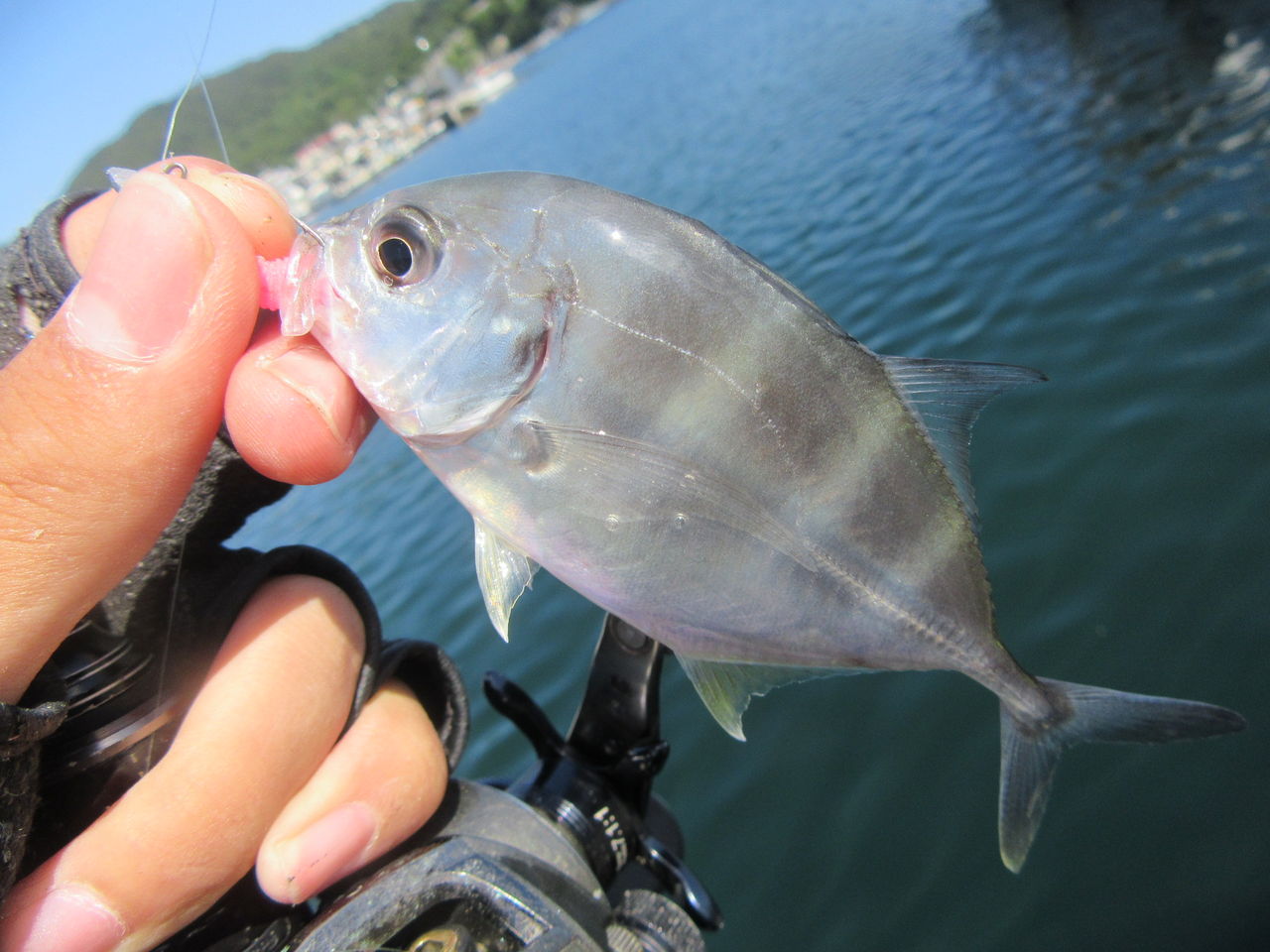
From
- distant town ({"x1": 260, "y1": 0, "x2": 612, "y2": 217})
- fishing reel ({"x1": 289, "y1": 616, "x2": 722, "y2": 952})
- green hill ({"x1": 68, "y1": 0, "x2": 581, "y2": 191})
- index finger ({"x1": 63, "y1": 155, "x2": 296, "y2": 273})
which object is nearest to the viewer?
fishing reel ({"x1": 289, "y1": 616, "x2": 722, "y2": 952})

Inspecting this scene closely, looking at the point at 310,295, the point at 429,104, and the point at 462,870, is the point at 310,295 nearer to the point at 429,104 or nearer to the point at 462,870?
the point at 462,870

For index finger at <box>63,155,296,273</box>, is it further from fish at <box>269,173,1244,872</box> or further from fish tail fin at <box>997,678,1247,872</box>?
fish tail fin at <box>997,678,1247,872</box>

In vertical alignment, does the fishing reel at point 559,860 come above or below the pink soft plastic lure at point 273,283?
below

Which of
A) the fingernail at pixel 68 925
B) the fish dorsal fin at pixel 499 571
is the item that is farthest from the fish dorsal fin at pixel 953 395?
the fingernail at pixel 68 925

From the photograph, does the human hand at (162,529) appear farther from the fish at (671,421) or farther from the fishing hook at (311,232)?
the fish at (671,421)

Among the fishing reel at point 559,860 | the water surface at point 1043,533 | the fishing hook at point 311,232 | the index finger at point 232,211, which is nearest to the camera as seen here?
the fishing reel at point 559,860

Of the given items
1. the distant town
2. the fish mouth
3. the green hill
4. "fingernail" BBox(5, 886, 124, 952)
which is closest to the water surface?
the fish mouth

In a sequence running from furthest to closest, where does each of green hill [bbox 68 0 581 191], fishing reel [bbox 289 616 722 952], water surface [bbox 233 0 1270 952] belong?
water surface [bbox 233 0 1270 952]
green hill [bbox 68 0 581 191]
fishing reel [bbox 289 616 722 952]
